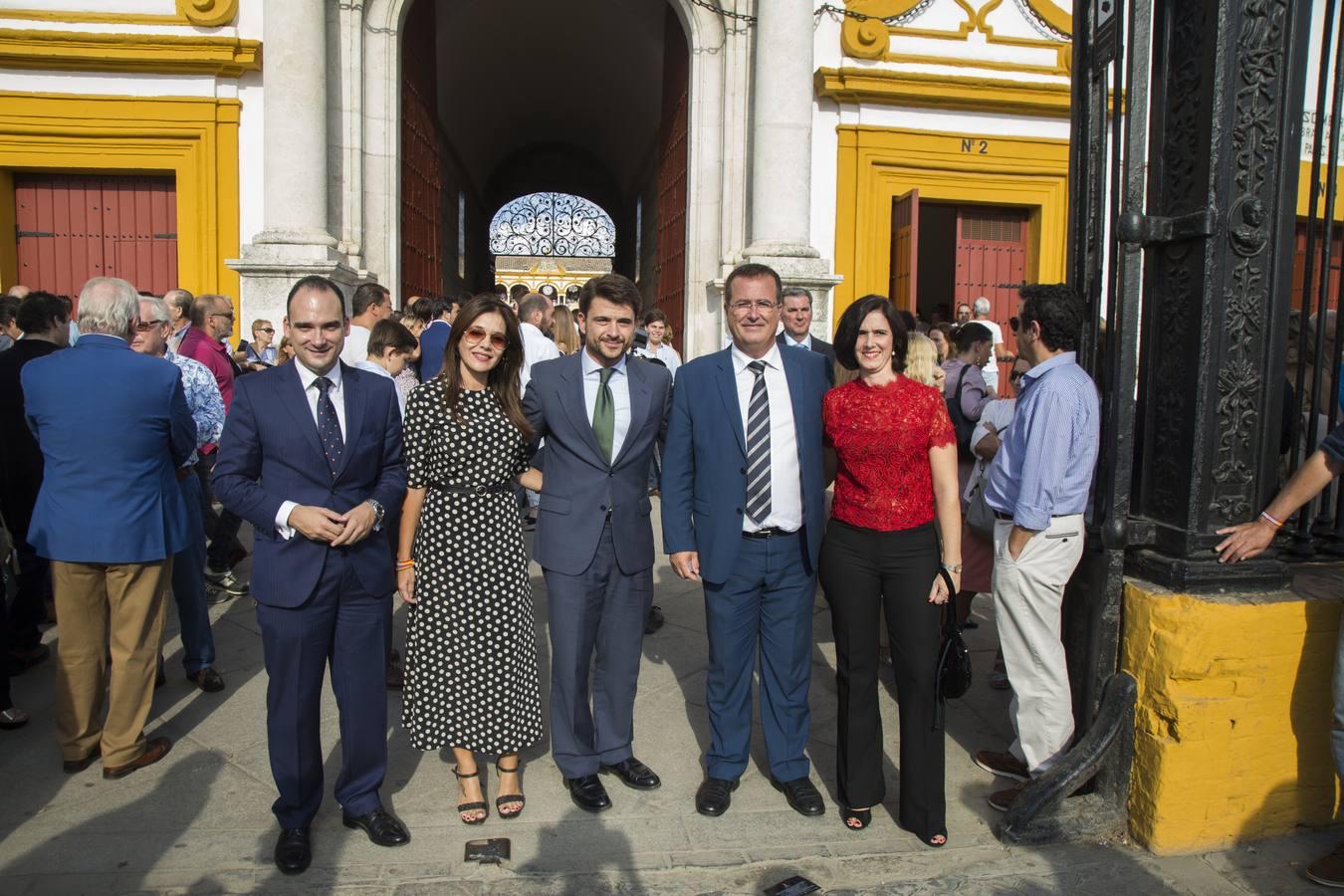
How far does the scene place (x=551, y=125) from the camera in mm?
22562

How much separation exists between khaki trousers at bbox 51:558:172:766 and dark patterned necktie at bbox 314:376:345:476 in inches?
47.4

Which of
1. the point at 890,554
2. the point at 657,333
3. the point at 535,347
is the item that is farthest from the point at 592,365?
the point at 657,333

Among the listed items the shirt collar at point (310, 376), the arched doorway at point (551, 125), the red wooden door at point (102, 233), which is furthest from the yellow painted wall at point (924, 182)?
the shirt collar at point (310, 376)

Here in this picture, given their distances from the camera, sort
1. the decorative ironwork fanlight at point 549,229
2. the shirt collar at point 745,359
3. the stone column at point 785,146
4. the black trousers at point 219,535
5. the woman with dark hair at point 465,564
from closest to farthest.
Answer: the woman with dark hair at point 465,564, the shirt collar at point 745,359, the black trousers at point 219,535, the stone column at point 785,146, the decorative ironwork fanlight at point 549,229

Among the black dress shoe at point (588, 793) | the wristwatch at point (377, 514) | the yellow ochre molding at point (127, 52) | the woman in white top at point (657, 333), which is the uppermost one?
the yellow ochre molding at point (127, 52)

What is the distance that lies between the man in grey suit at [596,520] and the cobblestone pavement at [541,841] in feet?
0.91

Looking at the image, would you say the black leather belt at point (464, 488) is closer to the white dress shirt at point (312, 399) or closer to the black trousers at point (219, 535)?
the white dress shirt at point (312, 399)

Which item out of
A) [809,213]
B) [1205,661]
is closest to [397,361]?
[1205,661]

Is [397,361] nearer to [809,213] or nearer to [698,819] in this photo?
[698,819]

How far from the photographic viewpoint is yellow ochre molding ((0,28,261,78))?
9805mm

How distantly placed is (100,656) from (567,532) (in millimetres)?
1982

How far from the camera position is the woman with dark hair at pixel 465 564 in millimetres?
3281

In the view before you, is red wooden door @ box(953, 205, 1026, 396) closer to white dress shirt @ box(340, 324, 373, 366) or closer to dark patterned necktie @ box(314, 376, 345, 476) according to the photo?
white dress shirt @ box(340, 324, 373, 366)

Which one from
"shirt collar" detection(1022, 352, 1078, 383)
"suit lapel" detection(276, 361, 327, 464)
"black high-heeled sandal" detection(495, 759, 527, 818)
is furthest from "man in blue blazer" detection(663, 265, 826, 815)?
"suit lapel" detection(276, 361, 327, 464)
